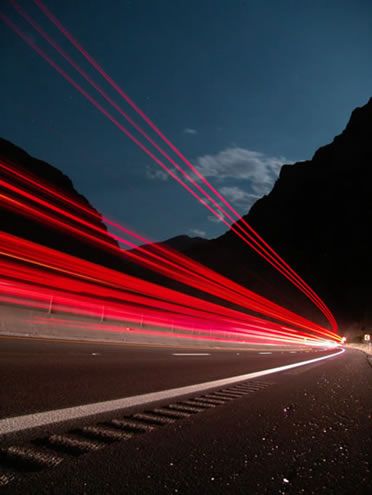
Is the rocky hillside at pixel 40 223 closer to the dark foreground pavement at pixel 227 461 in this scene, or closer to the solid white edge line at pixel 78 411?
the solid white edge line at pixel 78 411

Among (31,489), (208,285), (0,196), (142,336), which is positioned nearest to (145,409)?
(31,489)

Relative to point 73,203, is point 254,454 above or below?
below

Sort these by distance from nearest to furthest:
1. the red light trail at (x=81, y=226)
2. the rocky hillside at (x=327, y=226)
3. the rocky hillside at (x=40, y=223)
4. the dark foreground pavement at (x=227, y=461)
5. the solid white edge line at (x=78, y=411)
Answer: the dark foreground pavement at (x=227, y=461)
the solid white edge line at (x=78, y=411)
the rocky hillside at (x=40, y=223)
the red light trail at (x=81, y=226)
the rocky hillside at (x=327, y=226)

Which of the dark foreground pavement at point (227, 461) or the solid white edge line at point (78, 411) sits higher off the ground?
the dark foreground pavement at point (227, 461)

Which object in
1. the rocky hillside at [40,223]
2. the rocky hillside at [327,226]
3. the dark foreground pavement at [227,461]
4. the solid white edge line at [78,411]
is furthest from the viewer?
the rocky hillside at [327,226]

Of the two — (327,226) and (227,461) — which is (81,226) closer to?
(327,226)

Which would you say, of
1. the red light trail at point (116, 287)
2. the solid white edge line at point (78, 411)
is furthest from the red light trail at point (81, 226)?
the solid white edge line at point (78, 411)

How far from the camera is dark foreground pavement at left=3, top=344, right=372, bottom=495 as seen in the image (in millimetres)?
1399

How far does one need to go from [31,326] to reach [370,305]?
246 feet

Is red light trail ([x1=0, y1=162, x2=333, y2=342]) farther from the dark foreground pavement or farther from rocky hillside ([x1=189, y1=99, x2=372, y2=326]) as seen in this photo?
the dark foreground pavement

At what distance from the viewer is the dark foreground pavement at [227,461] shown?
1.40 m

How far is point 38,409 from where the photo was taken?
9.04 feet

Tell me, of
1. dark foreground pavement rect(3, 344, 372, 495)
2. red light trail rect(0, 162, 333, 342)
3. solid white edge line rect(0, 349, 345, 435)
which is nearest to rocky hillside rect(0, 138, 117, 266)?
red light trail rect(0, 162, 333, 342)

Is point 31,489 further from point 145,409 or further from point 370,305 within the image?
point 370,305
